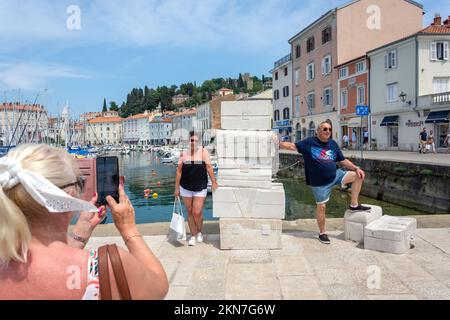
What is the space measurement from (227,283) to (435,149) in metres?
26.7

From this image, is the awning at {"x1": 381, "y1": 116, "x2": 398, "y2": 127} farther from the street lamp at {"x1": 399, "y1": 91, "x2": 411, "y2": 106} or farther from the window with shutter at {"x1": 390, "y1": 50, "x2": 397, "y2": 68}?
the window with shutter at {"x1": 390, "y1": 50, "x2": 397, "y2": 68}

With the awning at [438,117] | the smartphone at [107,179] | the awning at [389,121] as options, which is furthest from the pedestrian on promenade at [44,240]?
the awning at [389,121]

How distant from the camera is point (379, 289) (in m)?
3.86

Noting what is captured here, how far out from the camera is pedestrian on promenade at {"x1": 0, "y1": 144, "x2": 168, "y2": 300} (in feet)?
4.89

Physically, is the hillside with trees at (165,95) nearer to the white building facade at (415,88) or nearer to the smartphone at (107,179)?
the white building facade at (415,88)

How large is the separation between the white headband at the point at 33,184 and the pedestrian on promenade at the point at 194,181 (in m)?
4.51

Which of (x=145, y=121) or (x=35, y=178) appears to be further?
(x=145, y=121)

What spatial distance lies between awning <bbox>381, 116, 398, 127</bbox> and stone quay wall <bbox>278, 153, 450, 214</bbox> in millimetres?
10062

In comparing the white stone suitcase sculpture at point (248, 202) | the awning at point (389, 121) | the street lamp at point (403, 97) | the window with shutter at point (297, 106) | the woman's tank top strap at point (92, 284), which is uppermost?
the window with shutter at point (297, 106)

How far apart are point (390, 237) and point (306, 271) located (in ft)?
4.46

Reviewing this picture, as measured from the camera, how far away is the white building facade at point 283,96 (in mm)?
51938

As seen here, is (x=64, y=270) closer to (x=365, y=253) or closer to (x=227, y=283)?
(x=227, y=283)
